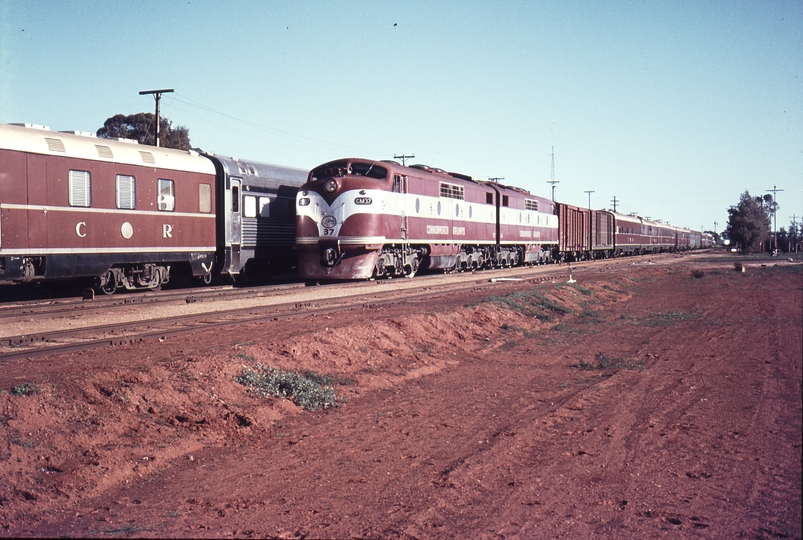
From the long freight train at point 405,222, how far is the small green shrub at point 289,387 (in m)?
13.6

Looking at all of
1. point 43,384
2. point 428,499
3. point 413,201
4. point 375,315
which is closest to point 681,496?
point 428,499

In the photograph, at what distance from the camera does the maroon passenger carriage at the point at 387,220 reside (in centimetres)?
2320

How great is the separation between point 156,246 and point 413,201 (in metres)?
10.4

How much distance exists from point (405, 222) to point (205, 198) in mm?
7646

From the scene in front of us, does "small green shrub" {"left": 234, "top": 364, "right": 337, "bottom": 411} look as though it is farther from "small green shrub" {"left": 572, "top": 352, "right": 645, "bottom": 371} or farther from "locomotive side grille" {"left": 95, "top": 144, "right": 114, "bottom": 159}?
"locomotive side grille" {"left": 95, "top": 144, "right": 114, "bottom": 159}

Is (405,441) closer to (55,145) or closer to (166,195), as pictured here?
(55,145)

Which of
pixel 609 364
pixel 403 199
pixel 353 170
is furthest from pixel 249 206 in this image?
pixel 609 364

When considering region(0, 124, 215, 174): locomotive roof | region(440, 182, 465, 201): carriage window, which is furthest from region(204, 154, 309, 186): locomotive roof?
region(440, 182, 465, 201): carriage window

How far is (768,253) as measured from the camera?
5660 mm

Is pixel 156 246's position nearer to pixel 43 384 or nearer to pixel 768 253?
pixel 43 384

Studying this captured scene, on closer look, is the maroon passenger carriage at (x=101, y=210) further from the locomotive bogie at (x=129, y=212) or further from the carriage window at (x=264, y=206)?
the carriage window at (x=264, y=206)

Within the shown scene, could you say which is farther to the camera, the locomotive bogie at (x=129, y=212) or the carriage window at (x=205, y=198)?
the carriage window at (x=205, y=198)

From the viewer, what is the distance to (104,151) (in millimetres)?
18062

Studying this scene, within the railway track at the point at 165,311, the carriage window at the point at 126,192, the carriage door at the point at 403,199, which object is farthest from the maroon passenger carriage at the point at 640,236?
the carriage window at the point at 126,192
